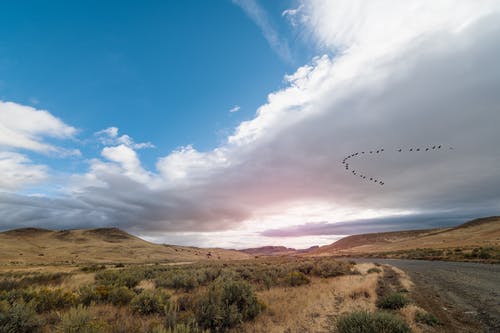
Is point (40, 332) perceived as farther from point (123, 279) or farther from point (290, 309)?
point (123, 279)

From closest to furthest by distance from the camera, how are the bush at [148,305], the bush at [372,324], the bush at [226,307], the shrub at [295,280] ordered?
the bush at [372,324] < the bush at [226,307] < the bush at [148,305] < the shrub at [295,280]

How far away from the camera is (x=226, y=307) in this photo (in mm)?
8430

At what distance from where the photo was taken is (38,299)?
32.0 feet

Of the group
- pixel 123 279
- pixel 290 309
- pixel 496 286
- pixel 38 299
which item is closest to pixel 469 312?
pixel 290 309

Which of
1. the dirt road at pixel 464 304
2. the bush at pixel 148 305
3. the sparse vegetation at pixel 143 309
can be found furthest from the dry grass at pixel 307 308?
the bush at pixel 148 305

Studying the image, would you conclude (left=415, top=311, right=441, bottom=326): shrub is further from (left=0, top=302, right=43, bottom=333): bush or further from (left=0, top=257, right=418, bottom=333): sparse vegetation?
(left=0, top=302, right=43, bottom=333): bush

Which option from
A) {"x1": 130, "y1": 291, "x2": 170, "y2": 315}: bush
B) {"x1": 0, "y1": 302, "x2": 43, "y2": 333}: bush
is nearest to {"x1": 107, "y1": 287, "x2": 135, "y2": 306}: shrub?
{"x1": 130, "y1": 291, "x2": 170, "y2": 315}: bush

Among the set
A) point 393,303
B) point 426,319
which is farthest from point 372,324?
point 393,303

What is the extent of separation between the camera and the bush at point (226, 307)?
7848mm

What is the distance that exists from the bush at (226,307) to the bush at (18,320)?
4.29m

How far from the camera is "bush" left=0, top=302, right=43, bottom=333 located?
6.50 metres

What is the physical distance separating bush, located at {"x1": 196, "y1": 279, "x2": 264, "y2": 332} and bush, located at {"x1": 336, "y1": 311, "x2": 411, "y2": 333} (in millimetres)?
3146

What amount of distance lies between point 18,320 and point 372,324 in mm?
9058

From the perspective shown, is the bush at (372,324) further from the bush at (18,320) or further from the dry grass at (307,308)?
the bush at (18,320)
